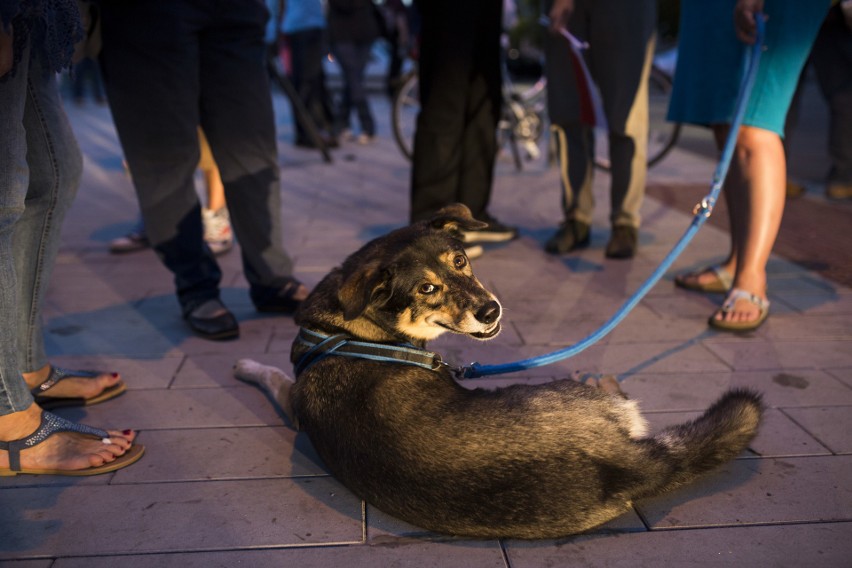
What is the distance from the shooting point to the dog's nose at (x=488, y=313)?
2703 mm

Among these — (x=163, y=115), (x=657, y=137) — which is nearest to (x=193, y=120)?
(x=163, y=115)

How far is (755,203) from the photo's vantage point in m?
4.01

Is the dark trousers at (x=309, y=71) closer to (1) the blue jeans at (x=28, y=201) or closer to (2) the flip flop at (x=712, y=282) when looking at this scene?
(2) the flip flop at (x=712, y=282)

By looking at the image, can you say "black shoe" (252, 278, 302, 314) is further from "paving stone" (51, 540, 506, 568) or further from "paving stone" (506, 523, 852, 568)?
"paving stone" (506, 523, 852, 568)

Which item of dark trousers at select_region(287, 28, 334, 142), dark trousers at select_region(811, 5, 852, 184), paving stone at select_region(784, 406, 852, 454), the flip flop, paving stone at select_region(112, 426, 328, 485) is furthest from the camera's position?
dark trousers at select_region(287, 28, 334, 142)

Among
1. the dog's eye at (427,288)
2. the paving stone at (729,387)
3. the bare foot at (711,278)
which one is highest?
the dog's eye at (427,288)

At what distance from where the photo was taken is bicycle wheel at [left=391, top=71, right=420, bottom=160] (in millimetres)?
A: 9359

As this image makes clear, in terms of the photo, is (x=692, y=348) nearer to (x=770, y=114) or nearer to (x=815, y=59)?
(x=770, y=114)

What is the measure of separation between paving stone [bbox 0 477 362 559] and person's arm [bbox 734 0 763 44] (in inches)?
114

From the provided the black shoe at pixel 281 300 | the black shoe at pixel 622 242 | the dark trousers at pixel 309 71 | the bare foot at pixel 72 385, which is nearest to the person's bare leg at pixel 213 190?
the black shoe at pixel 281 300

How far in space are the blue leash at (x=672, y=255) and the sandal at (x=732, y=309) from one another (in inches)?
26.7

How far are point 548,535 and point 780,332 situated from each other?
233 cm

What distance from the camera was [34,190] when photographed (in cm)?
295

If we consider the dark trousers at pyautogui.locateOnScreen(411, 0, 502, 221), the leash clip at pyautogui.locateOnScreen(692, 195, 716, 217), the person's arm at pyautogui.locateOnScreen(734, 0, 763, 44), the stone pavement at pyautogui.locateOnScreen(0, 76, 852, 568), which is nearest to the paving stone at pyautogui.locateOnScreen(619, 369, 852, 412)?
the stone pavement at pyautogui.locateOnScreen(0, 76, 852, 568)
